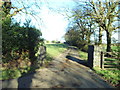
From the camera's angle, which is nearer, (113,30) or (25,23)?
(25,23)

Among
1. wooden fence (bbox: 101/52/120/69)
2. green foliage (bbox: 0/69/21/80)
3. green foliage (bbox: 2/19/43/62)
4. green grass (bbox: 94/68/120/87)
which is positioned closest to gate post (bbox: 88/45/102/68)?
wooden fence (bbox: 101/52/120/69)

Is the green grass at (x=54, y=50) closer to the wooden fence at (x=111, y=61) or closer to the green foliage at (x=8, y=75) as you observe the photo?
the wooden fence at (x=111, y=61)

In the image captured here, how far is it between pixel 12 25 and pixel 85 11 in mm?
11067

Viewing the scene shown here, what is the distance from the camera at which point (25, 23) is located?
8805mm

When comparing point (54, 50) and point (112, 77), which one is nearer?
point (112, 77)

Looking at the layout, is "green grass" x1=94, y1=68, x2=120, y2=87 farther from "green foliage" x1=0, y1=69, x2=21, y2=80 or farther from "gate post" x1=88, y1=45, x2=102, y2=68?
"green foliage" x1=0, y1=69, x2=21, y2=80

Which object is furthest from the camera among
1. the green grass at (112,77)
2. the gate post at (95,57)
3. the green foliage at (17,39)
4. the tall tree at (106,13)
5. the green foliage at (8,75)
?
the tall tree at (106,13)

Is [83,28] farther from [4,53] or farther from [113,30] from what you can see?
[4,53]

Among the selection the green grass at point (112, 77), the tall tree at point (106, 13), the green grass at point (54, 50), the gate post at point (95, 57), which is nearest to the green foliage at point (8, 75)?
the green grass at point (112, 77)

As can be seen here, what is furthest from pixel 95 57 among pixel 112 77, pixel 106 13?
pixel 106 13

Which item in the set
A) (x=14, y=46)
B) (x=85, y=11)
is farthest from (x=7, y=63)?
(x=85, y=11)

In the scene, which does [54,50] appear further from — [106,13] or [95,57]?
[95,57]

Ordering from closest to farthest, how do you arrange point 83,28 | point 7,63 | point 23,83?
point 23,83, point 7,63, point 83,28

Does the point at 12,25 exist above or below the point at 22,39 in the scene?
above
